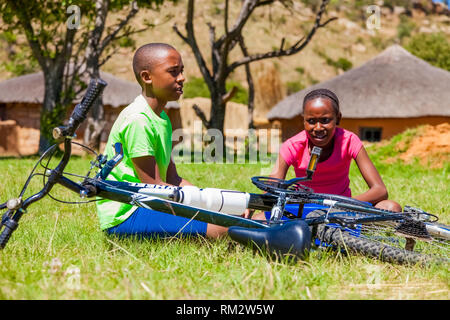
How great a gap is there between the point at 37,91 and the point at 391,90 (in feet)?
46.4

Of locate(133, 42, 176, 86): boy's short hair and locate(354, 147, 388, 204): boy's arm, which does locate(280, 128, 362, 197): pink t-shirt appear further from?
locate(133, 42, 176, 86): boy's short hair

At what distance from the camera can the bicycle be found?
232cm

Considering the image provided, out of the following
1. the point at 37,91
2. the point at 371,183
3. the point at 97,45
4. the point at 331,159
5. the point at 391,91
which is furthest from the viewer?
the point at 37,91

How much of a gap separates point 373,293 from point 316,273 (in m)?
0.25

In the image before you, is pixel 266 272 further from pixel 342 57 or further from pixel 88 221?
pixel 342 57

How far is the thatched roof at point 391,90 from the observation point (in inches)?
775

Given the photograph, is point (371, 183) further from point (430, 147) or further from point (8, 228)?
point (430, 147)

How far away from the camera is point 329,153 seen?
11.1 ft

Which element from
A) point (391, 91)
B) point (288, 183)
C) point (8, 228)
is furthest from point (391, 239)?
point (391, 91)

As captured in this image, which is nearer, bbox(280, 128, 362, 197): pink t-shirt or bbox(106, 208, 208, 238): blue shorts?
bbox(106, 208, 208, 238): blue shorts

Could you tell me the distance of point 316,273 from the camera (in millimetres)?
2330

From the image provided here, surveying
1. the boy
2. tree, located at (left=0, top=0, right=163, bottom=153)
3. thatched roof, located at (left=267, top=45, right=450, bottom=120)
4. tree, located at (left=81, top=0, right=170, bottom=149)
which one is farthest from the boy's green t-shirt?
thatched roof, located at (left=267, top=45, right=450, bottom=120)

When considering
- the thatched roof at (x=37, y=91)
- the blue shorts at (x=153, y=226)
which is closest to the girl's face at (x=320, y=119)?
the blue shorts at (x=153, y=226)
